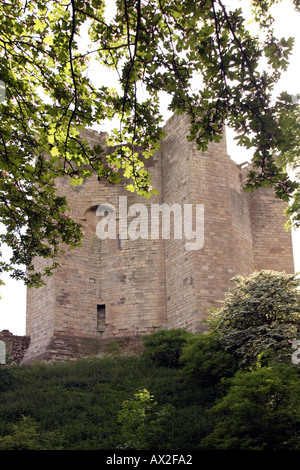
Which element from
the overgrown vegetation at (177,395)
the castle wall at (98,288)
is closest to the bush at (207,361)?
the overgrown vegetation at (177,395)

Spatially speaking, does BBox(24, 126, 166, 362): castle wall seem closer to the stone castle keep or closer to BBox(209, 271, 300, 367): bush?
the stone castle keep

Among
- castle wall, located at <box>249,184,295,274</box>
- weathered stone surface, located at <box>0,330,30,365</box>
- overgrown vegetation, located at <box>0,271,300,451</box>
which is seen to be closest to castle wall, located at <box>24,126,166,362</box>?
weathered stone surface, located at <box>0,330,30,365</box>

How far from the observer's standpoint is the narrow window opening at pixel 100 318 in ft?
69.4

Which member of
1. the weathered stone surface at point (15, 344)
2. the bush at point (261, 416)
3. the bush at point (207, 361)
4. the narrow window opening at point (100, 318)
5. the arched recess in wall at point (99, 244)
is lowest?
the bush at point (261, 416)

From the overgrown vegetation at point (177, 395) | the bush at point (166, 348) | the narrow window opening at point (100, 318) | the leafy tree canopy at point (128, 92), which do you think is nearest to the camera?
the leafy tree canopy at point (128, 92)

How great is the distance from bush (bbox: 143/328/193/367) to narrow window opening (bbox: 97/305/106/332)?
405 cm

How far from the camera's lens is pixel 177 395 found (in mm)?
13000

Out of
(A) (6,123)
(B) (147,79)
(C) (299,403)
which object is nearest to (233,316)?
(C) (299,403)

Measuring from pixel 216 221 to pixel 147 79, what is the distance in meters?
13.7

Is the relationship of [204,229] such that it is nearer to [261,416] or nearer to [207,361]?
[207,361]

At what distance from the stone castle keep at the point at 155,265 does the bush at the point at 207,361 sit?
4.49 metres

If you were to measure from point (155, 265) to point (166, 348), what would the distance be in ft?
16.3

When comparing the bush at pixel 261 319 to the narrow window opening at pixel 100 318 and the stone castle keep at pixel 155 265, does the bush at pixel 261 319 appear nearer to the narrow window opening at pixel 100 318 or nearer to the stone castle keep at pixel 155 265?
the stone castle keep at pixel 155 265
